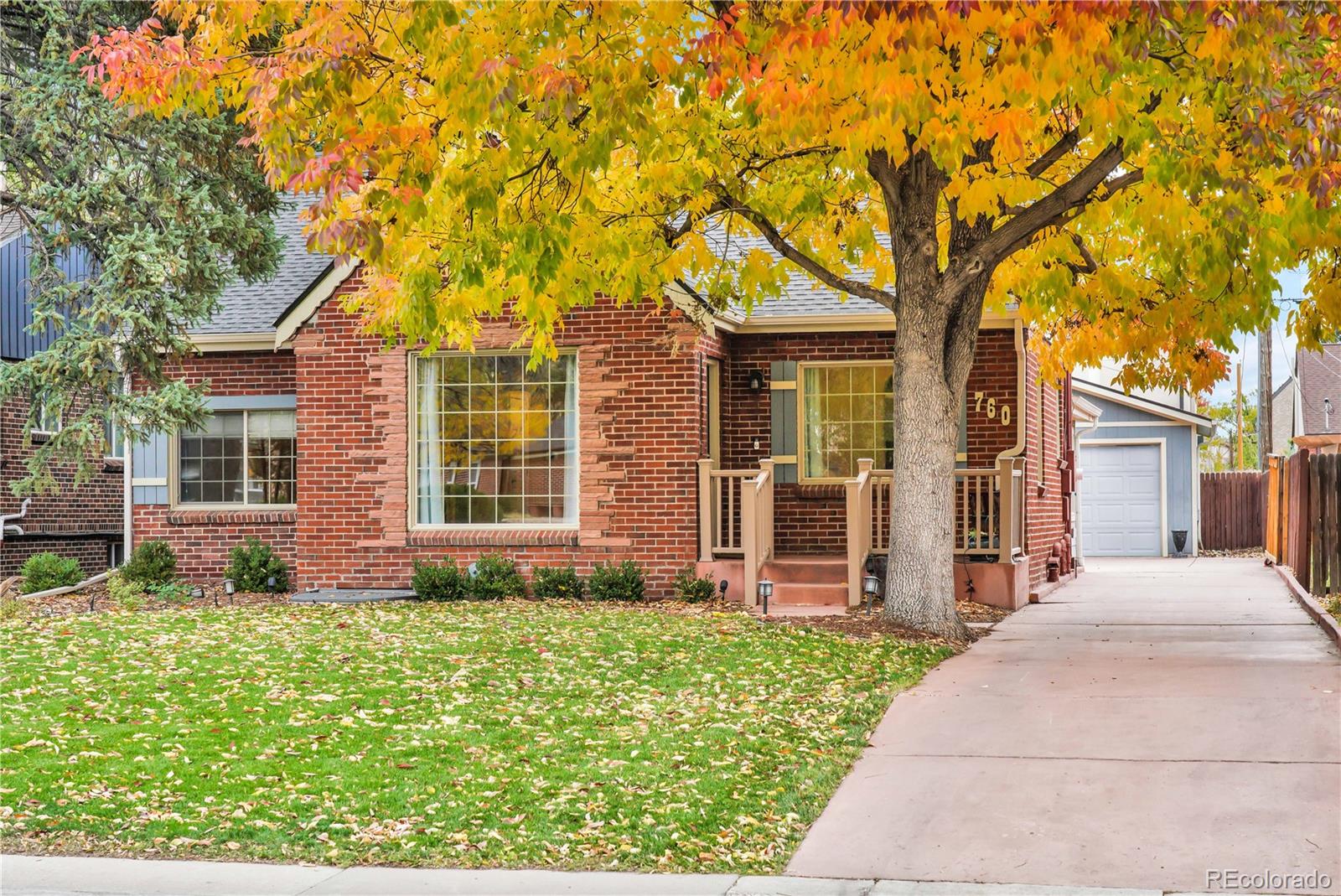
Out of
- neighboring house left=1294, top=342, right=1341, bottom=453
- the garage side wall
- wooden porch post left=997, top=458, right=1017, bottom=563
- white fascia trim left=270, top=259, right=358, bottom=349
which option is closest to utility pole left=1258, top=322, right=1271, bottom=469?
neighboring house left=1294, top=342, right=1341, bottom=453

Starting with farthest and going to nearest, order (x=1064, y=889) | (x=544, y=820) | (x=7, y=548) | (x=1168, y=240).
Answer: (x=7, y=548) < (x=1168, y=240) < (x=544, y=820) < (x=1064, y=889)

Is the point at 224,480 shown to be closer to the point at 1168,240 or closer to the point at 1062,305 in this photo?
the point at 1062,305

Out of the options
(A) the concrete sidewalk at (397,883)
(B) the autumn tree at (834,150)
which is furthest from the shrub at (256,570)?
(A) the concrete sidewalk at (397,883)

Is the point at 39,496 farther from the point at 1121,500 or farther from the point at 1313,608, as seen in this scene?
the point at 1121,500

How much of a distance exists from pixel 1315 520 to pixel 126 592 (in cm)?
1386

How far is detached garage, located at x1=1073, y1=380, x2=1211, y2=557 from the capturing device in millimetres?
28656

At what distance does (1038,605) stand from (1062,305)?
4.28 meters

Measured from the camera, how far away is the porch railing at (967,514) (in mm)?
14484

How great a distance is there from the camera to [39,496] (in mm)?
19906

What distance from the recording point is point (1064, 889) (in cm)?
555

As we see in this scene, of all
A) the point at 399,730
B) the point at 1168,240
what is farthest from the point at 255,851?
the point at 1168,240

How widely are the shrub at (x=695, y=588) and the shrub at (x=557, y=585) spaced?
3.77 ft

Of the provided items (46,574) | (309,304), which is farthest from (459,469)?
(46,574)

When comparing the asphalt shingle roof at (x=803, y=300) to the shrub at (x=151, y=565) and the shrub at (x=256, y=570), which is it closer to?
the shrub at (x=256, y=570)
